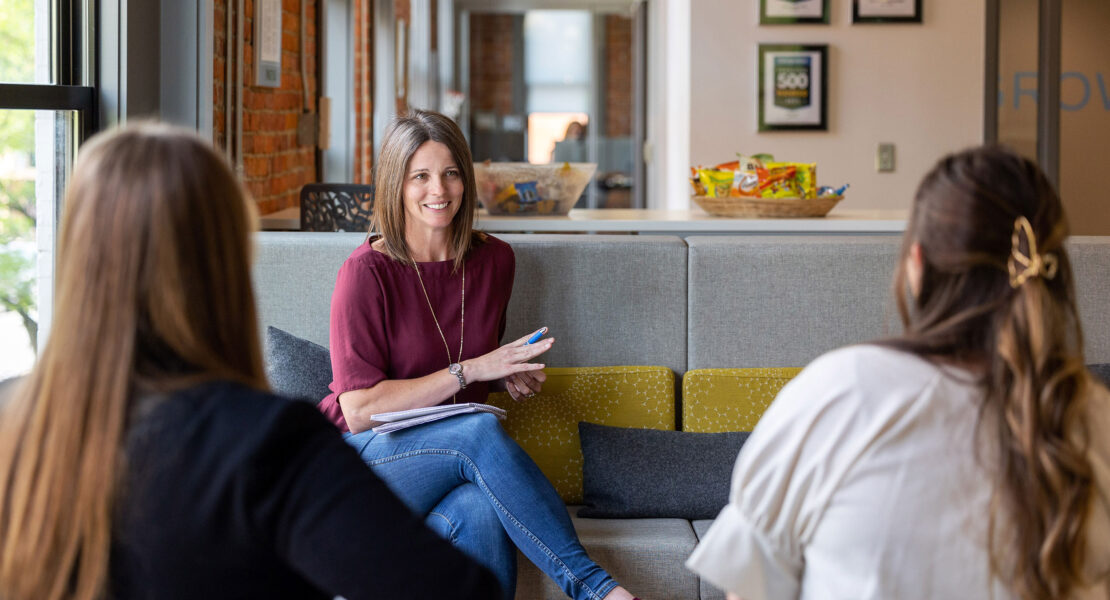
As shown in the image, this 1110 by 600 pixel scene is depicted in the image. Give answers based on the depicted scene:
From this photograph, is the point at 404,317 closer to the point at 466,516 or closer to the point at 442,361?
the point at 442,361

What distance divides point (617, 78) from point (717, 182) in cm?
537

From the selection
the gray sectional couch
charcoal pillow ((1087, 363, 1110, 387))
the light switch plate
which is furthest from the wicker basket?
the light switch plate

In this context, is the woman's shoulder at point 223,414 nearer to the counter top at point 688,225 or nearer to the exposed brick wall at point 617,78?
the counter top at point 688,225

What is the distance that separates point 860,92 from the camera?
4.88 metres

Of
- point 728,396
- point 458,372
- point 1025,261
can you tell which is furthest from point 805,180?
point 1025,261

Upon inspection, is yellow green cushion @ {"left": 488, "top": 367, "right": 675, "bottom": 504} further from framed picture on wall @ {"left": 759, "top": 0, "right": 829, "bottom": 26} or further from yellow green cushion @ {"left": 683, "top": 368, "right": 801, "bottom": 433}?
framed picture on wall @ {"left": 759, "top": 0, "right": 829, "bottom": 26}

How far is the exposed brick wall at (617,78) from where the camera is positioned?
8.34 meters

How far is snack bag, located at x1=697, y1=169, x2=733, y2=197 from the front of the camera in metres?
3.17

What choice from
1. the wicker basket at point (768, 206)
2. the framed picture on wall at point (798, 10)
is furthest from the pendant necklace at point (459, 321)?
the framed picture on wall at point (798, 10)

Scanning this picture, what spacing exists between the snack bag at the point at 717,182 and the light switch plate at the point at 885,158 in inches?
78.8

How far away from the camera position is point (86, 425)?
0.84 metres

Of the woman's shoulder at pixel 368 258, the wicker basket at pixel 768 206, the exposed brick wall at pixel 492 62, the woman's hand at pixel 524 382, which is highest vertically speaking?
the exposed brick wall at pixel 492 62

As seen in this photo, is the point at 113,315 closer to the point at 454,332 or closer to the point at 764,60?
the point at 454,332

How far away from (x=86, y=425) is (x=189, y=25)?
2028 mm
